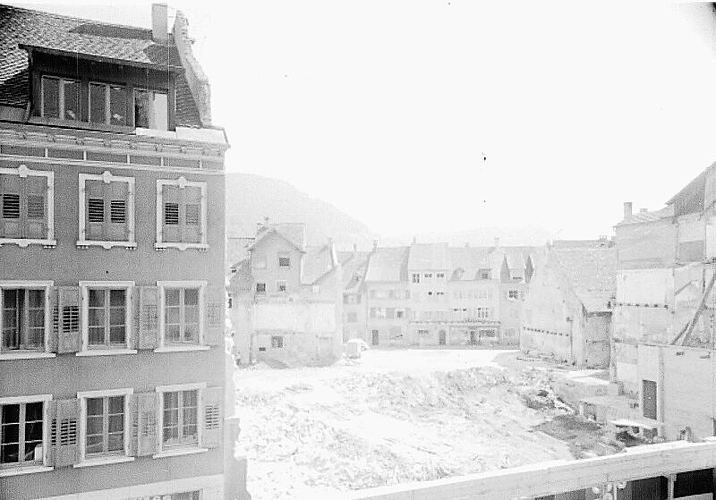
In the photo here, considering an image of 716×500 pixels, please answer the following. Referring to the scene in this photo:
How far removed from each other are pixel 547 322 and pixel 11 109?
16393mm

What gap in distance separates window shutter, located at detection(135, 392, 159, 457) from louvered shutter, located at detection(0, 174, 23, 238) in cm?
176

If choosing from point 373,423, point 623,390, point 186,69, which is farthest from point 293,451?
point 623,390

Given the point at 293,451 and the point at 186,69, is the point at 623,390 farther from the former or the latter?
the point at 186,69

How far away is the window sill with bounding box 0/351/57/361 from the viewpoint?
4.47 m

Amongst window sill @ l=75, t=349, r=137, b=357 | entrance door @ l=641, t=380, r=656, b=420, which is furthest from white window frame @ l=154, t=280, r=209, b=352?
entrance door @ l=641, t=380, r=656, b=420

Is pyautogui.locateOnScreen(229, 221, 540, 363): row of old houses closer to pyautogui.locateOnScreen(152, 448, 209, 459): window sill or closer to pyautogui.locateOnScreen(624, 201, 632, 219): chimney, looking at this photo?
pyautogui.locateOnScreen(624, 201, 632, 219): chimney

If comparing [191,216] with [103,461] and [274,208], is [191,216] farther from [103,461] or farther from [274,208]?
[274,208]

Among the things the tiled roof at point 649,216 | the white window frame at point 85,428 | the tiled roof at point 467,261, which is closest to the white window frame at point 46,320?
the white window frame at point 85,428

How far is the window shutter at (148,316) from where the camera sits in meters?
4.96

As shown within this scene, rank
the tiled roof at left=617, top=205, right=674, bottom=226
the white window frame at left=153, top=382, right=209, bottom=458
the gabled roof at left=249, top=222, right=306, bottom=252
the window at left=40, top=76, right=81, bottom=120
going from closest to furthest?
the window at left=40, top=76, right=81, bottom=120
the white window frame at left=153, top=382, right=209, bottom=458
the tiled roof at left=617, top=205, right=674, bottom=226
the gabled roof at left=249, top=222, right=306, bottom=252

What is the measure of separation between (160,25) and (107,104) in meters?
1.36

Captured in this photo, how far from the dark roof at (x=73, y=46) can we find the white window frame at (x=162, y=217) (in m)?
0.63

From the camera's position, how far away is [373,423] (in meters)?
11.8

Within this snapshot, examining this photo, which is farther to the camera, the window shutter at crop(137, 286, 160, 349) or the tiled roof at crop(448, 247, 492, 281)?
the tiled roof at crop(448, 247, 492, 281)
